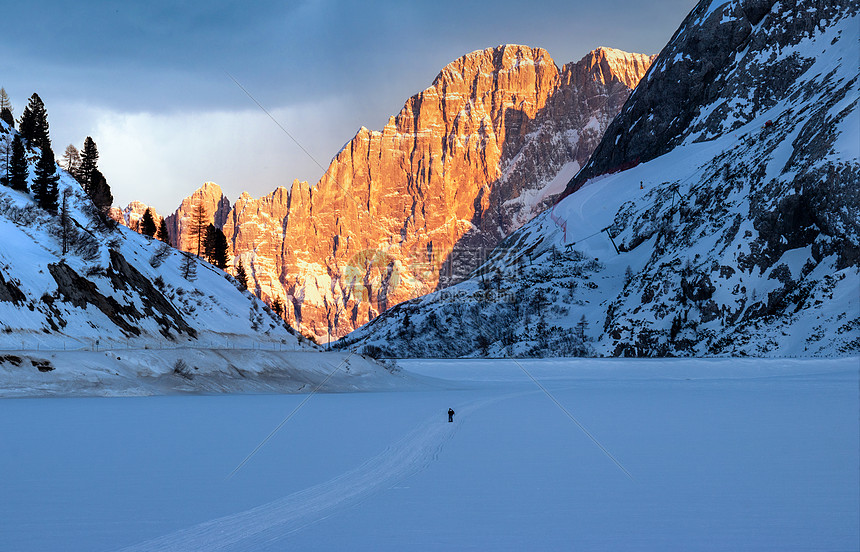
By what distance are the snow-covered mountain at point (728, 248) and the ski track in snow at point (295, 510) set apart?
99.0m

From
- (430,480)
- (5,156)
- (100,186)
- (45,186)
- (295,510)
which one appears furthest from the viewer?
(100,186)

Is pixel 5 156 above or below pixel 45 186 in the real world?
above

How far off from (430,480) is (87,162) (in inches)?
4878

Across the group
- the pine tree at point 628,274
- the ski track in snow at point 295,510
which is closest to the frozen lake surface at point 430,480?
the ski track in snow at point 295,510

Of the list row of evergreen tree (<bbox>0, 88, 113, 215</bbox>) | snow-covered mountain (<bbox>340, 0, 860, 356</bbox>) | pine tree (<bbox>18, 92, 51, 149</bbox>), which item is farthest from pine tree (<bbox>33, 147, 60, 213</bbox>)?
snow-covered mountain (<bbox>340, 0, 860, 356</bbox>)

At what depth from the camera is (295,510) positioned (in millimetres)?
14188

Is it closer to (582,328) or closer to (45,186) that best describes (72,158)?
(45,186)

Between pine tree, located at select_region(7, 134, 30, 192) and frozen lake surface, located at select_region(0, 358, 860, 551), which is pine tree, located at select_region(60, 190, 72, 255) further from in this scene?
frozen lake surface, located at select_region(0, 358, 860, 551)

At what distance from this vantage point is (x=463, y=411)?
38.6m

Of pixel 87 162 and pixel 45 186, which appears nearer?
pixel 45 186

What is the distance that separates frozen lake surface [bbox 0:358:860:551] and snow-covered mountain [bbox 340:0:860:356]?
295 feet

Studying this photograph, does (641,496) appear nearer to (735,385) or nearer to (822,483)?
(822,483)

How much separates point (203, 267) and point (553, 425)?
8956 centimetres

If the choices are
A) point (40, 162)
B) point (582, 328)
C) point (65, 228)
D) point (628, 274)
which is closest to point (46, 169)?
point (40, 162)
